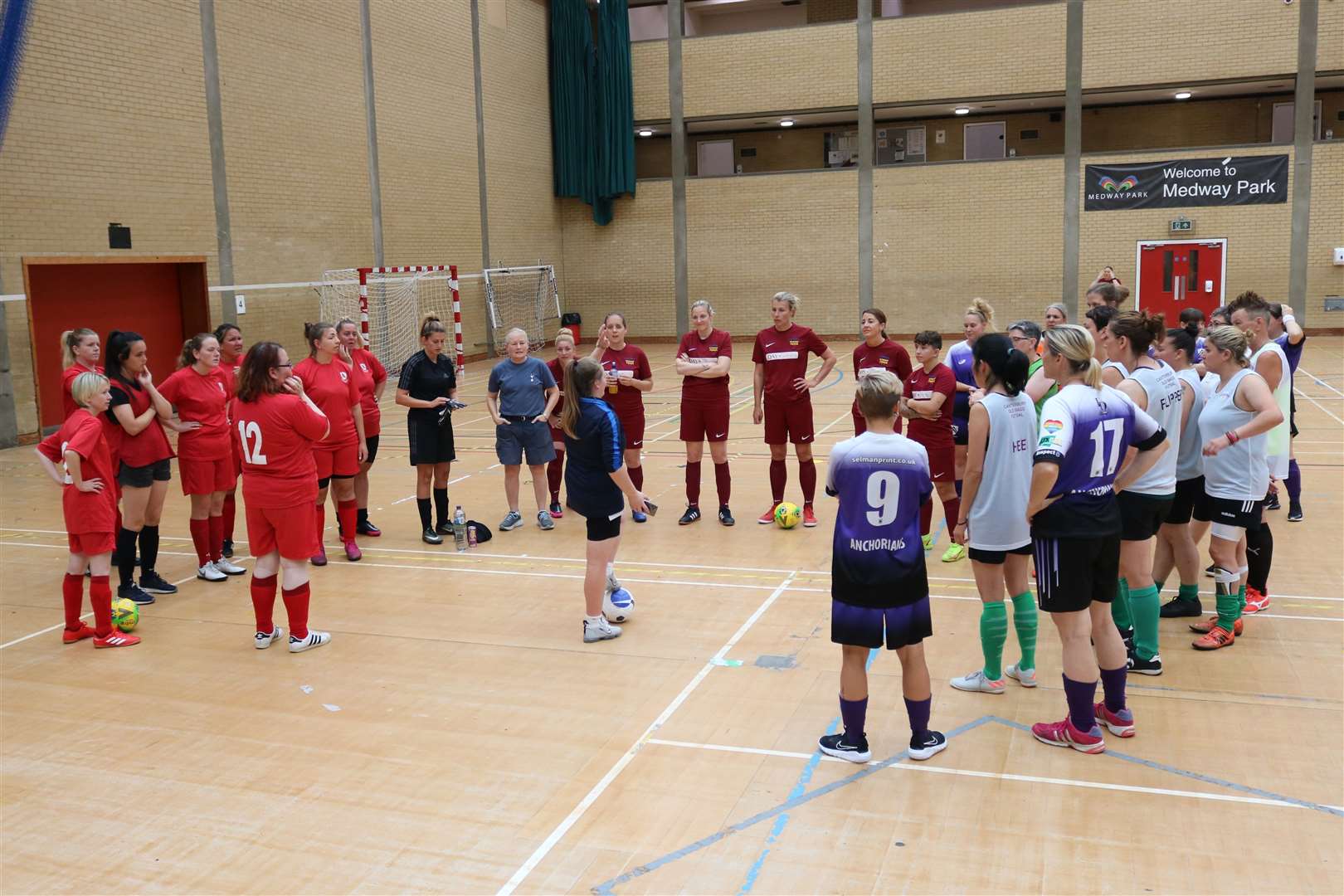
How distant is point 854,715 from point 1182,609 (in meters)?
3.07

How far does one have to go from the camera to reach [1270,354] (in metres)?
6.78

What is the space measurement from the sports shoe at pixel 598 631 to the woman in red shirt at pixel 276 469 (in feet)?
5.86

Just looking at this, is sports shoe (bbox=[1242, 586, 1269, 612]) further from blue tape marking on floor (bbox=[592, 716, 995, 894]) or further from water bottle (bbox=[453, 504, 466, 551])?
water bottle (bbox=[453, 504, 466, 551])

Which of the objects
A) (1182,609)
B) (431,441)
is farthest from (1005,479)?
(431,441)

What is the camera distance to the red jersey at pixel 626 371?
9.94 m

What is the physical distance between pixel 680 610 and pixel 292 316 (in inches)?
578

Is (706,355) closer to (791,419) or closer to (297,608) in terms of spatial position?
(791,419)

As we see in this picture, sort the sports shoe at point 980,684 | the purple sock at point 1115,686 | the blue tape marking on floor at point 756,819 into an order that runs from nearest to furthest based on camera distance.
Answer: the blue tape marking on floor at point 756,819, the purple sock at point 1115,686, the sports shoe at point 980,684

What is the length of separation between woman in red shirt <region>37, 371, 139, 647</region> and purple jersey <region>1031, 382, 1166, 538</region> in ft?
18.5

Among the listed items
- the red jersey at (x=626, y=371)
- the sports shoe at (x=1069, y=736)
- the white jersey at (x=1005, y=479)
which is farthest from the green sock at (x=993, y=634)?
the red jersey at (x=626, y=371)

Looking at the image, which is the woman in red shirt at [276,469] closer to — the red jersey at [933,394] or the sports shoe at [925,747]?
the sports shoe at [925,747]

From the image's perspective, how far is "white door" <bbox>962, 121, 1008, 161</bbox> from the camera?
2778cm

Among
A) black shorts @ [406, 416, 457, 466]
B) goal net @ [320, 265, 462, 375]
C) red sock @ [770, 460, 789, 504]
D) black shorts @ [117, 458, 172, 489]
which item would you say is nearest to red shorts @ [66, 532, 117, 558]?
black shorts @ [117, 458, 172, 489]

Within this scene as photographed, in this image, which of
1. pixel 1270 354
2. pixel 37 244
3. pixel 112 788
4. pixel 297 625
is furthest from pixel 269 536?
pixel 37 244
